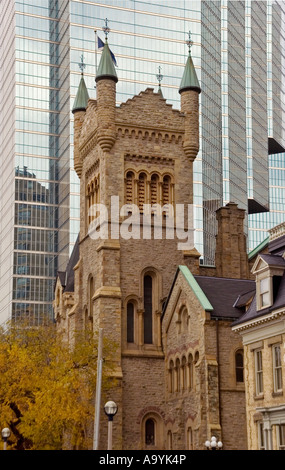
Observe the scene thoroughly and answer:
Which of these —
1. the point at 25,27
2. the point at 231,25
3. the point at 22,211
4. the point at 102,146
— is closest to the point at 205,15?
the point at 231,25

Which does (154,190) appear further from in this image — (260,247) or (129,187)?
(260,247)

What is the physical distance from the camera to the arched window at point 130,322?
66.1 meters

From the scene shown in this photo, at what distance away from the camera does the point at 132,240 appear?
6719 cm

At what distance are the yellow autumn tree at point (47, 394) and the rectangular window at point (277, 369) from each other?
13.4 meters

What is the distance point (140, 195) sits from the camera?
68.6 metres

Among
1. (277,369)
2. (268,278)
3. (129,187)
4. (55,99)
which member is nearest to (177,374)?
(129,187)

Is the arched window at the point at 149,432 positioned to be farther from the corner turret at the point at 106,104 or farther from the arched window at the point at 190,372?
the corner turret at the point at 106,104

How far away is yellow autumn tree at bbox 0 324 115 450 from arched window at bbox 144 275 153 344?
18.4 ft

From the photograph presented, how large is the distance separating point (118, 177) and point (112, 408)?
29.5 m

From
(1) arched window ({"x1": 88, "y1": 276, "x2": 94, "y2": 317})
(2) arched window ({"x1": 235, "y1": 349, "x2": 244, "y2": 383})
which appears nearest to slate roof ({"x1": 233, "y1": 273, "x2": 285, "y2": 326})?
(2) arched window ({"x1": 235, "y1": 349, "x2": 244, "y2": 383})

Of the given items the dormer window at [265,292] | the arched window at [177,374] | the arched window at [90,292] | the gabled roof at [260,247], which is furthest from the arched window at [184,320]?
the dormer window at [265,292]

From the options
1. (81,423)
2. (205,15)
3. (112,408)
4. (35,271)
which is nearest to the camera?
(112,408)

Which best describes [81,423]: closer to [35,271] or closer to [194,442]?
[194,442]

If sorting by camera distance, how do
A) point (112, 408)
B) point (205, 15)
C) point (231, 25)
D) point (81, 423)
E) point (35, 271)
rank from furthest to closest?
1. point (231, 25)
2. point (205, 15)
3. point (35, 271)
4. point (81, 423)
5. point (112, 408)
